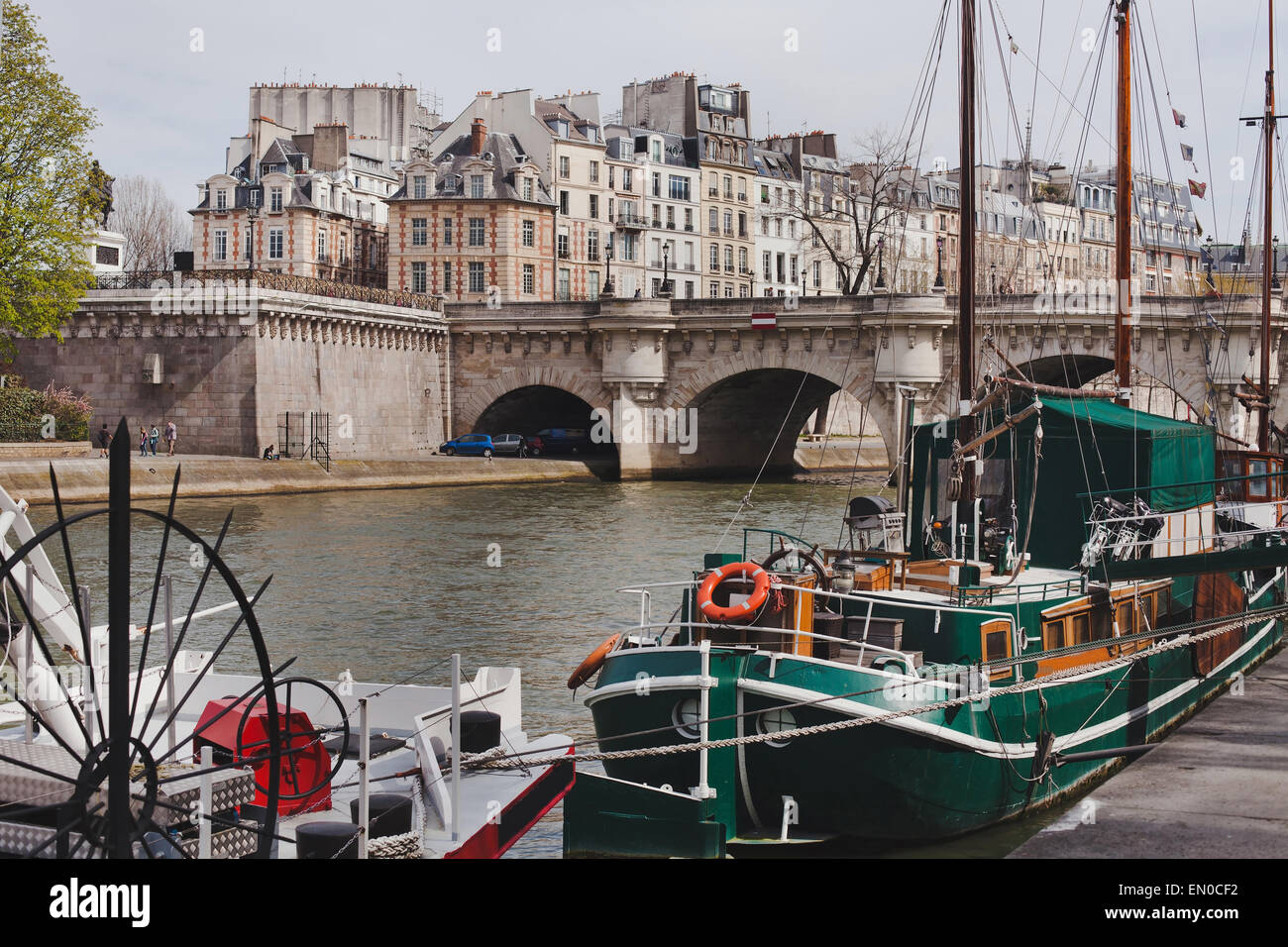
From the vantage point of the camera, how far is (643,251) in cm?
7712

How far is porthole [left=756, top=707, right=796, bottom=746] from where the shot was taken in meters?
A: 12.2

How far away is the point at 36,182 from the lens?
3666 cm

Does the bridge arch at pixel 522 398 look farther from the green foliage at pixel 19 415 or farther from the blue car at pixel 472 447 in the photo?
the green foliage at pixel 19 415

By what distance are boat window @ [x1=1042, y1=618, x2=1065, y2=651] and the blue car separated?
41.3 meters

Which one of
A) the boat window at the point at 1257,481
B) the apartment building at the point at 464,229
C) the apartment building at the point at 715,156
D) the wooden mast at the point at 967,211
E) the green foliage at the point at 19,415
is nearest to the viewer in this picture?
the wooden mast at the point at 967,211

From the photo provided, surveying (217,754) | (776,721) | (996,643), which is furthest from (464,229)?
(217,754)

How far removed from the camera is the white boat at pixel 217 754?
20.3 ft

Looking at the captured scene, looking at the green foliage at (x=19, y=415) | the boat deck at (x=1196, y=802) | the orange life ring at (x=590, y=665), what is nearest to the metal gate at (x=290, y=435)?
the green foliage at (x=19, y=415)

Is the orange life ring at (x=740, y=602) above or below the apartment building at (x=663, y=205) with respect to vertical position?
below

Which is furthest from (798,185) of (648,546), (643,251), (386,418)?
(648,546)

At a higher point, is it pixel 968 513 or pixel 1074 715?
pixel 968 513

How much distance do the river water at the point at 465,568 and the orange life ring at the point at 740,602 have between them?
243cm
